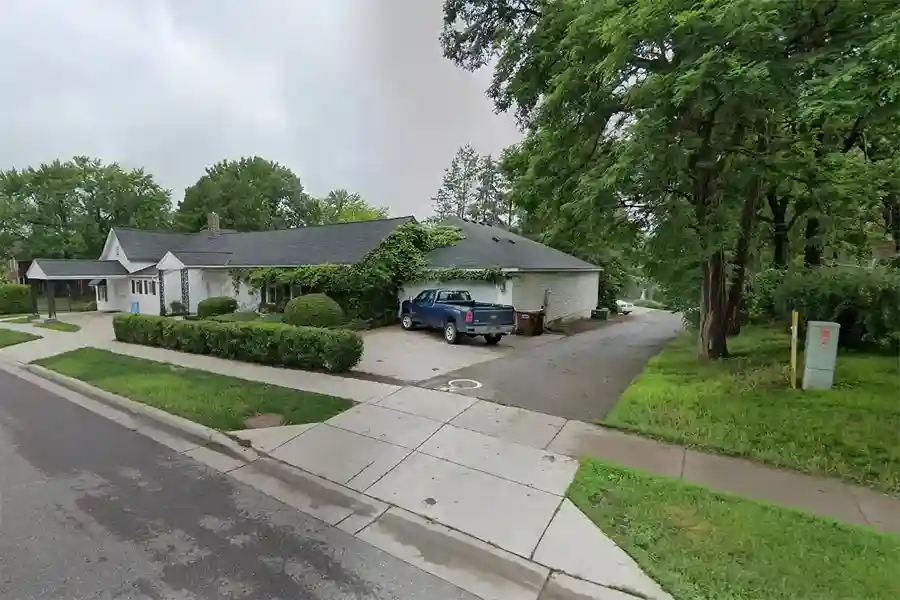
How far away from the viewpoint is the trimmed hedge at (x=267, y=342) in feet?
32.0

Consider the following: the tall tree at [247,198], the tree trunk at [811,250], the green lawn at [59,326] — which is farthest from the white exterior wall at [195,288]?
the tree trunk at [811,250]

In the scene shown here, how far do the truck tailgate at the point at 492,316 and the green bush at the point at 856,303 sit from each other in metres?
7.25

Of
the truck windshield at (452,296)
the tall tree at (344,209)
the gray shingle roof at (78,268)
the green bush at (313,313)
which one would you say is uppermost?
the tall tree at (344,209)

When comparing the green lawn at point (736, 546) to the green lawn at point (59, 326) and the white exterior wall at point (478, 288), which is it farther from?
the green lawn at point (59, 326)

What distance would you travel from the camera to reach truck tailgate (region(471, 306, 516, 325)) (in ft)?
46.3

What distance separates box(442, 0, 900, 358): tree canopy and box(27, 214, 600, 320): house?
745 cm

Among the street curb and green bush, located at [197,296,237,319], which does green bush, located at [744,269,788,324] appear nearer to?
the street curb

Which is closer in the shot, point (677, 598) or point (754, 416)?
point (677, 598)

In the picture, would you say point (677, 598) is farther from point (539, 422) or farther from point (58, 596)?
point (58, 596)

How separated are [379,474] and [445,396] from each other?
10.1 feet

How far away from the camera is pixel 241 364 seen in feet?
35.0

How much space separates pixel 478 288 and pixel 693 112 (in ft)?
40.2

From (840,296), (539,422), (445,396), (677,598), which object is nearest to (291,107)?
(445,396)

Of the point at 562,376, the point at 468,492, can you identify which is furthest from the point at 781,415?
the point at 468,492
